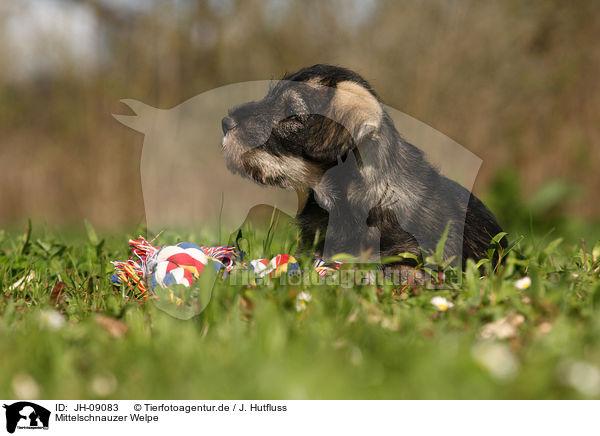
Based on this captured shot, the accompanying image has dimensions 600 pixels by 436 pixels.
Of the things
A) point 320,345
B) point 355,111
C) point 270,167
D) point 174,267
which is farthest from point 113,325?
point 355,111

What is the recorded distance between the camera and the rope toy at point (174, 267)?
2158mm

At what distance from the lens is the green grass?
4.00 feet

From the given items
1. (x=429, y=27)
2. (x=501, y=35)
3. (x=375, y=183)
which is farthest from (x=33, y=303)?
(x=501, y=35)

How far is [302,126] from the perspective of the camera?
8.16 ft

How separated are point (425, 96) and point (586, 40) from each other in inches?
112

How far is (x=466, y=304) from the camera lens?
187 cm

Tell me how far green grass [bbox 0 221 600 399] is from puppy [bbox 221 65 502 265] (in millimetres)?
416

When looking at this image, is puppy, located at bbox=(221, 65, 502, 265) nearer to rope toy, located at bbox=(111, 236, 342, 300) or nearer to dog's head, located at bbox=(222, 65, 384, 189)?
dog's head, located at bbox=(222, 65, 384, 189)
